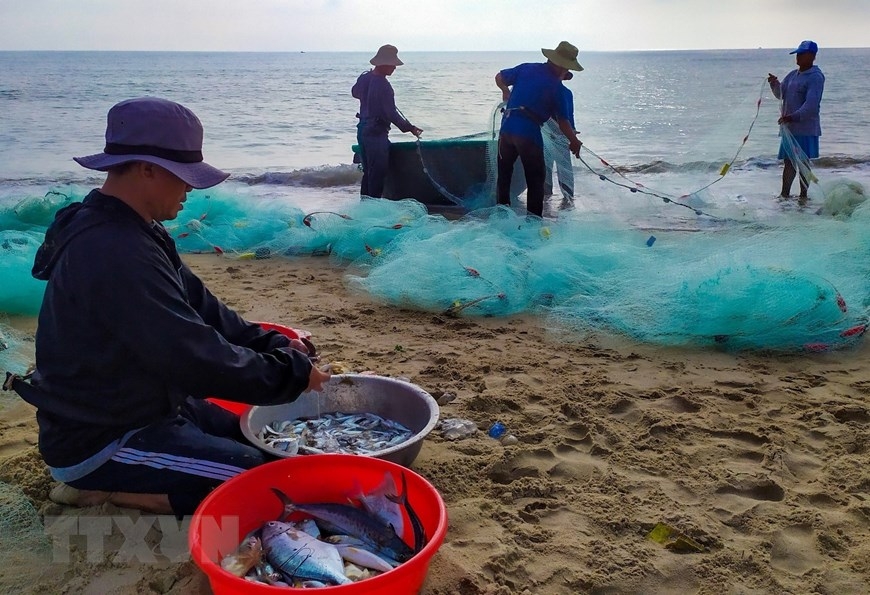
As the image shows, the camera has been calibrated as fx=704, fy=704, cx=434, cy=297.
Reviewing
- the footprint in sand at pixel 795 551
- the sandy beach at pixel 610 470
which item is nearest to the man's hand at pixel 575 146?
the sandy beach at pixel 610 470

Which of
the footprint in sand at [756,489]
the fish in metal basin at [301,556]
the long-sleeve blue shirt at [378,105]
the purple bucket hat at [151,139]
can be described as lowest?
the footprint in sand at [756,489]

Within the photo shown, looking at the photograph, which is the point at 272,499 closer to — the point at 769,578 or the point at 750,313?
the point at 769,578

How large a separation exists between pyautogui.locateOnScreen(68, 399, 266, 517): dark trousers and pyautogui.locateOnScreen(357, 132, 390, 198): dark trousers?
6.53m

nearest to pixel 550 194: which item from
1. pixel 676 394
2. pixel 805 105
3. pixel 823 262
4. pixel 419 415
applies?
pixel 805 105

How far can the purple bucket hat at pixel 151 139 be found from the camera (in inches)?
86.6

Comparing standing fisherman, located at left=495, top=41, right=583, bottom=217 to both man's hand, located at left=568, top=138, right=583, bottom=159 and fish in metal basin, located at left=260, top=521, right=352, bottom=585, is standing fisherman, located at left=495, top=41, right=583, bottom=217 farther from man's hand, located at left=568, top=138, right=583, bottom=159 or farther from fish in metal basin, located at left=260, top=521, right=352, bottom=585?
fish in metal basin, located at left=260, top=521, right=352, bottom=585

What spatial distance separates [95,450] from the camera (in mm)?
2445

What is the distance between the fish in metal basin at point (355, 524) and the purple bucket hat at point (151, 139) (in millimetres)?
1128

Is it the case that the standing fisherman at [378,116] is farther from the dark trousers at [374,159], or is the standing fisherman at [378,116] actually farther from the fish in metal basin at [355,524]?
the fish in metal basin at [355,524]

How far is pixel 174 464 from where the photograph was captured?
2502 mm

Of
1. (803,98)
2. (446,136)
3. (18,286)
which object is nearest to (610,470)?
(18,286)

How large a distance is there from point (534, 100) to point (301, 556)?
6168 mm

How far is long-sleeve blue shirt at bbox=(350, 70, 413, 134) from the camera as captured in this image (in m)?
8.50

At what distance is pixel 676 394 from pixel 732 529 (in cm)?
123
